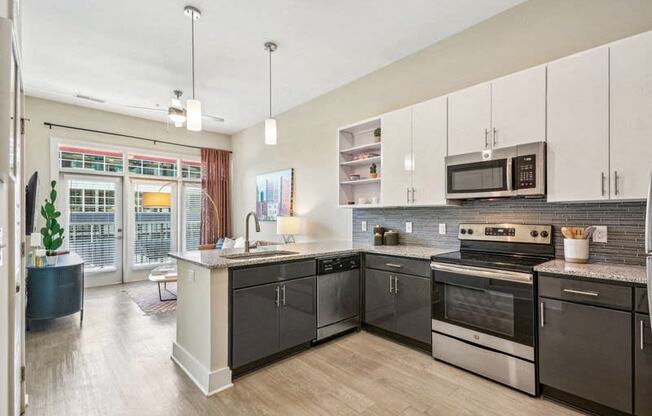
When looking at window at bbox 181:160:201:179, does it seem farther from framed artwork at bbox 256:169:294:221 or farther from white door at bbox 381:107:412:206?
white door at bbox 381:107:412:206

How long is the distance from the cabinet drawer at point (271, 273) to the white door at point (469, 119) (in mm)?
1680

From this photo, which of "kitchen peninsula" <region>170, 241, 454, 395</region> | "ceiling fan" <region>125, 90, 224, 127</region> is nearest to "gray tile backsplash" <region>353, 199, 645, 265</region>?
"kitchen peninsula" <region>170, 241, 454, 395</region>

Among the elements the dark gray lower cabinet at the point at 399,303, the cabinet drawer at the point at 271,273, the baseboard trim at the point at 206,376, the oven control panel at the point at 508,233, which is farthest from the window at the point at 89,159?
the oven control panel at the point at 508,233

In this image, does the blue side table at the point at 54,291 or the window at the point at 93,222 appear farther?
the window at the point at 93,222

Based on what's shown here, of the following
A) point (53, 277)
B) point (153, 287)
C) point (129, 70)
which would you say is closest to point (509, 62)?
point (129, 70)

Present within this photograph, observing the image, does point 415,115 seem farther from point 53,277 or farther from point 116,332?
point 53,277

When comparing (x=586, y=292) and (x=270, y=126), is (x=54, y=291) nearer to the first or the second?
(x=270, y=126)

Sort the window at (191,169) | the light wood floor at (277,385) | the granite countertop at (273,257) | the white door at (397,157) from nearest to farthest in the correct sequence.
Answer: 1. the light wood floor at (277,385)
2. the granite countertop at (273,257)
3. the white door at (397,157)
4. the window at (191,169)

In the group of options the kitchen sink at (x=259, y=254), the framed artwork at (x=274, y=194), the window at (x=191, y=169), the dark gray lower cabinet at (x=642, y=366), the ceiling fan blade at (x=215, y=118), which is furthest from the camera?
the window at (x=191, y=169)

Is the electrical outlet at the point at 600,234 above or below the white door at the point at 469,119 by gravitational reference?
below

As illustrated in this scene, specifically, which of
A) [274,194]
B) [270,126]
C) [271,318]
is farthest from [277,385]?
[274,194]

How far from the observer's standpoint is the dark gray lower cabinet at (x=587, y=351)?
182 centimetres

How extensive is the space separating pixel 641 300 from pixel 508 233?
1.01 m

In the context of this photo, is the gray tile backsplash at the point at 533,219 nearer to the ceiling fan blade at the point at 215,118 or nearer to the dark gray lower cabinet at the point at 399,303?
the dark gray lower cabinet at the point at 399,303
